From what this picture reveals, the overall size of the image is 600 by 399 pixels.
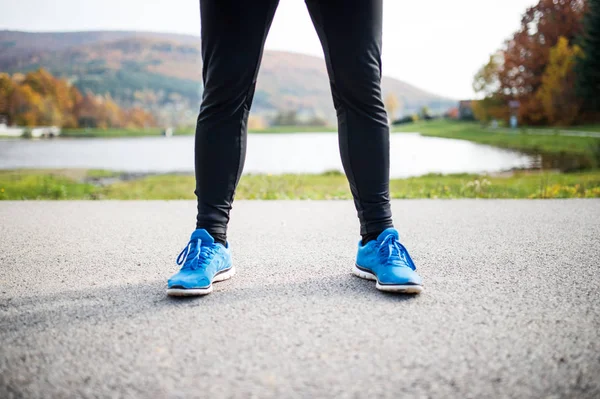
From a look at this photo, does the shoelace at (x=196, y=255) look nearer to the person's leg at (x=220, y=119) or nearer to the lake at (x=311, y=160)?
the person's leg at (x=220, y=119)

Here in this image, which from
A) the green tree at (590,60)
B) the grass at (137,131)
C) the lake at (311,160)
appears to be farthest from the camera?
the grass at (137,131)

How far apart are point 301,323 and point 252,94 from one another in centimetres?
99

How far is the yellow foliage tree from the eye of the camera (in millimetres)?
33875

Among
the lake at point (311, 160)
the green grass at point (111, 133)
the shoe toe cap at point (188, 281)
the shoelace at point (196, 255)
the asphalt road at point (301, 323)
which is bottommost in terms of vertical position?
the asphalt road at point (301, 323)

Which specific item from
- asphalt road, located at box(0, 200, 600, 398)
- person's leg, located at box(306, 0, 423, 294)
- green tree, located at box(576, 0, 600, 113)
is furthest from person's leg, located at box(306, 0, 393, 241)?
green tree, located at box(576, 0, 600, 113)

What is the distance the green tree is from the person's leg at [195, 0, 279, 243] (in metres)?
34.1

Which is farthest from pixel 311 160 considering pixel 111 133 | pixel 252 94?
pixel 111 133

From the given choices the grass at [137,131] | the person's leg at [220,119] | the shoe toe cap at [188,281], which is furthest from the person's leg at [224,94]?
the grass at [137,131]

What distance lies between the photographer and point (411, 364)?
1.26 m

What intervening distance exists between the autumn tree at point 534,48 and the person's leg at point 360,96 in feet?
141

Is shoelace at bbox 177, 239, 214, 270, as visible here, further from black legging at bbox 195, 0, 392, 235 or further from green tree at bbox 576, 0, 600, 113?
green tree at bbox 576, 0, 600, 113

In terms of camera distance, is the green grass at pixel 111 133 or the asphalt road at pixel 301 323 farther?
the green grass at pixel 111 133

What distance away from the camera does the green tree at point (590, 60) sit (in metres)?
30.2

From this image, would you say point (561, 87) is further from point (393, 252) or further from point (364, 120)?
point (393, 252)
